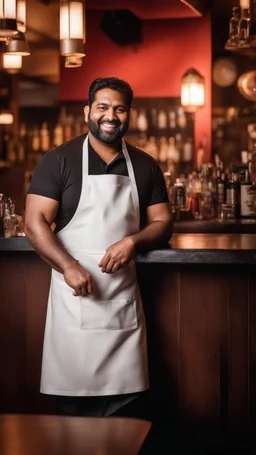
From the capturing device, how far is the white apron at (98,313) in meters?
3.20

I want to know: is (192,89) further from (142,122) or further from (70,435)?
(70,435)

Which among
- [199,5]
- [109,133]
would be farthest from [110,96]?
[199,5]

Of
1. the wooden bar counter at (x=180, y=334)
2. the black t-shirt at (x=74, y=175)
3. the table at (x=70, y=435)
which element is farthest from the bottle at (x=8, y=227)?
the table at (x=70, y=435)

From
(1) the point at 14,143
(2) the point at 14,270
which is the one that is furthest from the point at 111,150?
(1) the point at 14,143

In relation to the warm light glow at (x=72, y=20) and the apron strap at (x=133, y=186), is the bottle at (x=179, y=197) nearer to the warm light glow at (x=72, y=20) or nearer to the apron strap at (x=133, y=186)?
the warm light glow at (x=72, y=20)

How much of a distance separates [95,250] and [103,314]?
0.26 m

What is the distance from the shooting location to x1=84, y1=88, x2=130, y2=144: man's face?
3.19m

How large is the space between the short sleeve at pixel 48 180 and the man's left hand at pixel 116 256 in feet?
1.02

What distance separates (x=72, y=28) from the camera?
4.81m

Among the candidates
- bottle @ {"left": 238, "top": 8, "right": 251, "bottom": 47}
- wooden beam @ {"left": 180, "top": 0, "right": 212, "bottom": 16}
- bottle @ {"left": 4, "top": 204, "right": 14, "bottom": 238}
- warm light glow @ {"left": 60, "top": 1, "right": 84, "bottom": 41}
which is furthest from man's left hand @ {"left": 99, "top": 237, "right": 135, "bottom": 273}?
wooden beam @ {"left": 180, "top": 0, "right": 212, "bottom": 16}

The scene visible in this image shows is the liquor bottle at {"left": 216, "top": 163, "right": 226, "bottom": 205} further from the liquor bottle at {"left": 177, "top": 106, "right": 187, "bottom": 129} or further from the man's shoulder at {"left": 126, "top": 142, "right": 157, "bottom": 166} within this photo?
the liquor bottle at {"left": 177, "top": 106, "right": 187, "bottom": 129}

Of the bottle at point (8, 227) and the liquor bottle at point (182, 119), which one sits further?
the liquor bottle at point (182, 119)

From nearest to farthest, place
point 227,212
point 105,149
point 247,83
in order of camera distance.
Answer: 1. point 105,149
2. point 227,212
3. point 247,83

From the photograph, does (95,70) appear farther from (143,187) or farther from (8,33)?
(143,187)
